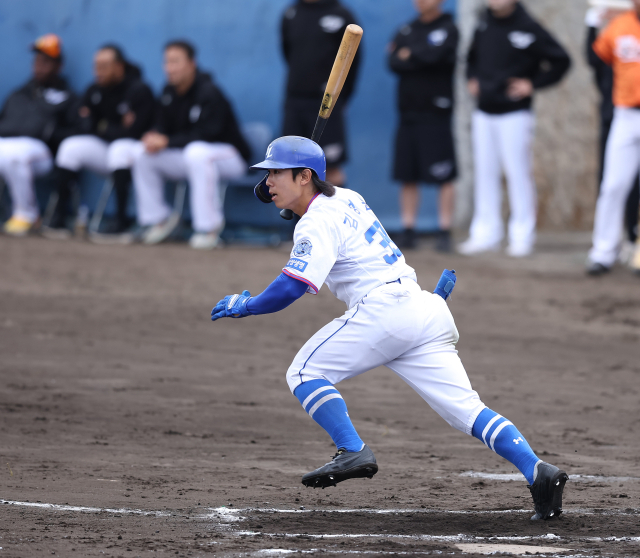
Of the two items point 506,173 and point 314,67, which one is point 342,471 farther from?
point 314,67

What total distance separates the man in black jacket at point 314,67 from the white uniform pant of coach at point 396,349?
6879 mm

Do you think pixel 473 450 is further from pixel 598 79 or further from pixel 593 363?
pixel 598 79

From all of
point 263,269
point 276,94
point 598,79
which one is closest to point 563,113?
point 598,79

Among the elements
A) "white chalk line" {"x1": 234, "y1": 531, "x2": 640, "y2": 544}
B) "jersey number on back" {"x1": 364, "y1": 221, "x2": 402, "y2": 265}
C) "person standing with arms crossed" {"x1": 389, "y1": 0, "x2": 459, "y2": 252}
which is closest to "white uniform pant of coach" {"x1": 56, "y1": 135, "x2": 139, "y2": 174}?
"person standing with arms crossed" {"x1": 389, "y1": 0, "x2": 459, "y2": 252}

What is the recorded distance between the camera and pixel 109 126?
1189cm

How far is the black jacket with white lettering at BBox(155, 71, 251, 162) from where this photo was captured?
36.6 feet

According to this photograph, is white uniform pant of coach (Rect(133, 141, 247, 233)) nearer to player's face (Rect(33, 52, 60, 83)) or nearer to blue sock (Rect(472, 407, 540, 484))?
player's face (Rect(33, 52, 60, 83))

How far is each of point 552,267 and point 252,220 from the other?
368 centimetres

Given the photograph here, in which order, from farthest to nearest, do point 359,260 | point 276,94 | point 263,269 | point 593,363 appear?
point 276,94 → point 263,269 → point 593,363 → point 359,260

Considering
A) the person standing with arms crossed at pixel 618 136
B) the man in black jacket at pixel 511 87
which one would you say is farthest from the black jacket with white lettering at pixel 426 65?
the person standing with arms crossed at pixel 618 136

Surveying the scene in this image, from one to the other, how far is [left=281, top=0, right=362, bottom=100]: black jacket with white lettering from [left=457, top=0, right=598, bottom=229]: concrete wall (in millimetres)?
2455

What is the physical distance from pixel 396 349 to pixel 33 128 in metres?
9.09

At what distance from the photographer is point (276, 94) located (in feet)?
40.3

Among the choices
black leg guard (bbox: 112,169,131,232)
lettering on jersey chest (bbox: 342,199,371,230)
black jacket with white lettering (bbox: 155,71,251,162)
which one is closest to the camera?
lettering on jersey chest (bbox: 342,199,371,230)
